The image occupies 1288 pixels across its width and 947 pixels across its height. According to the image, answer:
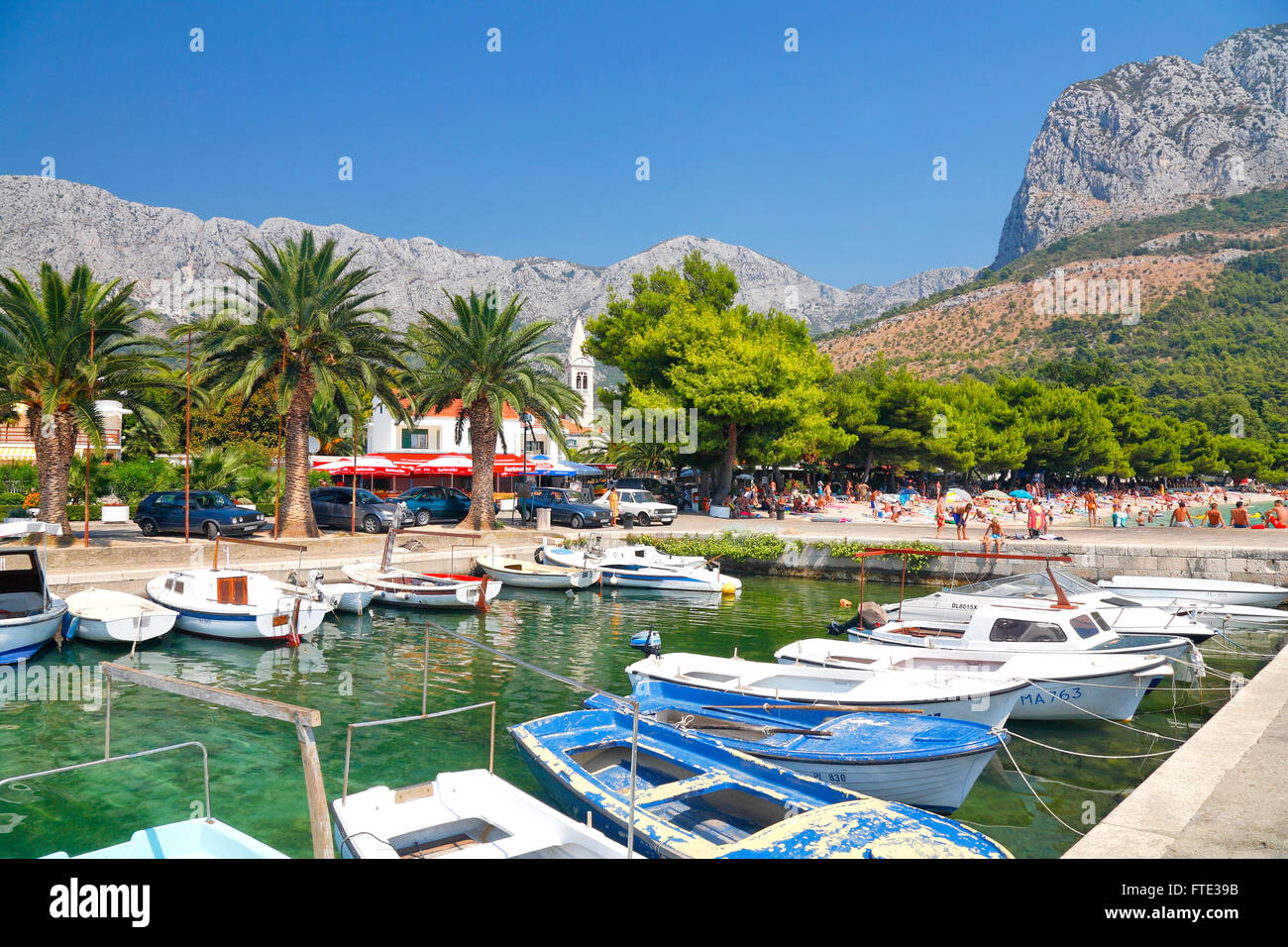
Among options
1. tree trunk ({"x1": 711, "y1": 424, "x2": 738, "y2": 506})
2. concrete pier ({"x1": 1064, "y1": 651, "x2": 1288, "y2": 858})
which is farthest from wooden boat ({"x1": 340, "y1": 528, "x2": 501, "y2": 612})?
tree trunk ({"x1": 711, "y1": 424, "x2": 738, "y2": 506})

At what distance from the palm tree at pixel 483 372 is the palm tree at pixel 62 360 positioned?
967cm

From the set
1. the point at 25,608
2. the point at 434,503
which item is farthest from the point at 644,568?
the point at 25,608

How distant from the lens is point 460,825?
6.86 meters

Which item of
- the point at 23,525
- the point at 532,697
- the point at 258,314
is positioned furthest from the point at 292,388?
the point at 532,697

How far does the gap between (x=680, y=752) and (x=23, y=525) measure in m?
17.6

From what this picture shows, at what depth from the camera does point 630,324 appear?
4547cm

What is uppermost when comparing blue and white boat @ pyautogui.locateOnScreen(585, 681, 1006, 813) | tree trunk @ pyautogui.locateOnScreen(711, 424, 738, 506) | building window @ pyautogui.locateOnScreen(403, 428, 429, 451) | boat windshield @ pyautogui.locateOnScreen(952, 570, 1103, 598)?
building window @ pyautogui.locateOnScreen(403, 428, 429, 451)

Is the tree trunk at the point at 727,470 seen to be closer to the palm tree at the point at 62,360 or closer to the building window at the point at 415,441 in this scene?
the building window at the point at 415,441

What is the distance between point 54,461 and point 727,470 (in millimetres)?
30139

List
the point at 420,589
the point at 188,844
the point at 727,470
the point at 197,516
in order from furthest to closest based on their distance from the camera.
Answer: the point at 727,470 < the point at 197,516 < the point at 420,589 < the point at 188,844

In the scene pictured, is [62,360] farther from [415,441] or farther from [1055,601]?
[415,441]

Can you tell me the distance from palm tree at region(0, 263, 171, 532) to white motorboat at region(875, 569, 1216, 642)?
21.3 metres

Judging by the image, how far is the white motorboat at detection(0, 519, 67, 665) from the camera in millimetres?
15344

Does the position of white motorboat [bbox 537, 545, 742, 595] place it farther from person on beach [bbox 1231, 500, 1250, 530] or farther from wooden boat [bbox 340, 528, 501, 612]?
person on beach [bbox 1231, 500, 1250, 530]
